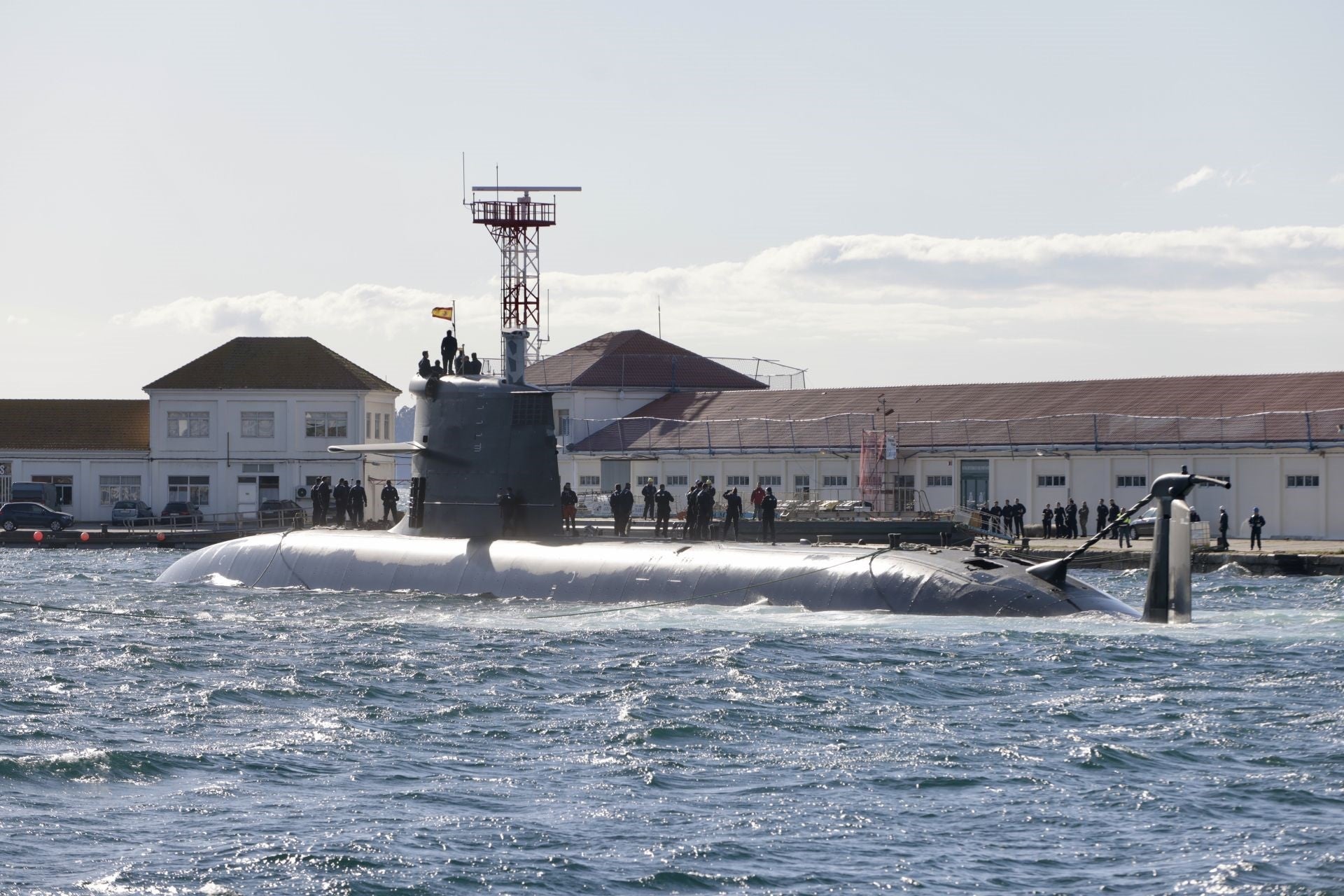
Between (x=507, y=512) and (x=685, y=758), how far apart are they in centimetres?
1487

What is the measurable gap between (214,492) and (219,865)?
2084 inches

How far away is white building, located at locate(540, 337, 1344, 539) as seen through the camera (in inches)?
1656

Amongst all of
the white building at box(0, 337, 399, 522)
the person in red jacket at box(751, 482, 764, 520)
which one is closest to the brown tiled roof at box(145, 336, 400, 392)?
the white building at box(0, 337, 399, 522)

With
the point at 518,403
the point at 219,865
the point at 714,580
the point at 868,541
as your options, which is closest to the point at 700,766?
the point at 219,865

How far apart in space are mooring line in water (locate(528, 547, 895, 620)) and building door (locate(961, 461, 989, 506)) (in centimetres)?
2415

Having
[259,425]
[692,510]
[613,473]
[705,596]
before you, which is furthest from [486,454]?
[259,425]

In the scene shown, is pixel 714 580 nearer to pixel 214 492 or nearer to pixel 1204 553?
pixel 1204 553

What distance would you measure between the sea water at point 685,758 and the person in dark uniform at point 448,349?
25.2 ft

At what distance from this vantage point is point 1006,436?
47500 millimetres

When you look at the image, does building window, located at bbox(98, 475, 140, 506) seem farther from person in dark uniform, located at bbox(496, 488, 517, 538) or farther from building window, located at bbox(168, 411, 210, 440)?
person in dark uniform, located at bbox(496, 488, 517, 538)

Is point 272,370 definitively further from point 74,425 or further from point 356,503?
point 356,503

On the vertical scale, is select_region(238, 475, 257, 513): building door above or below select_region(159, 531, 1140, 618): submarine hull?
above

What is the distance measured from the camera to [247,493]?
200ft

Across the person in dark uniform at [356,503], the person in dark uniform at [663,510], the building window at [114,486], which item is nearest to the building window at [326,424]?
the building window at [114,486]
